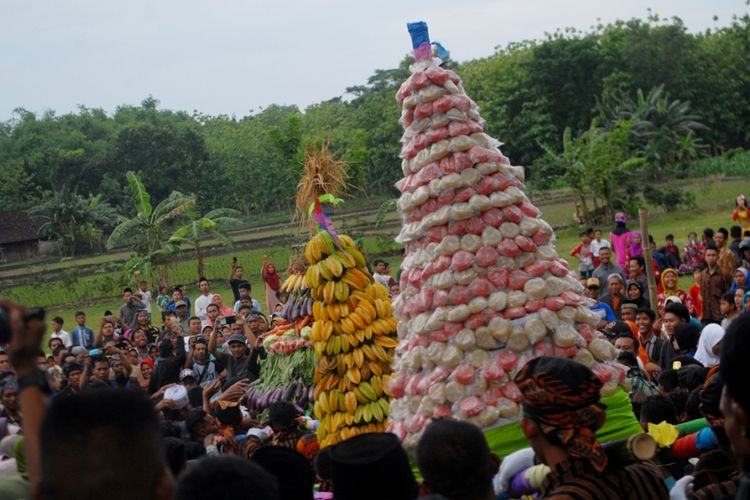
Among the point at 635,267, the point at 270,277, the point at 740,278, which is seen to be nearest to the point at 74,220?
the point at 270,277

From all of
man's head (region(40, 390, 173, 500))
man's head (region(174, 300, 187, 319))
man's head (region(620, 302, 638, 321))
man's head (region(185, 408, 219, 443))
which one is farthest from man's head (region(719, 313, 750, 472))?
man's head (region(174, 300, 187, 319))

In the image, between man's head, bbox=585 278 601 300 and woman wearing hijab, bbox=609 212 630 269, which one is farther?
woman wearing hijab, bbox=609 212 630 269

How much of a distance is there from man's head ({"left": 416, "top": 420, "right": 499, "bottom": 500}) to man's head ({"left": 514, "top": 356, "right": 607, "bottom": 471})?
0.75 feet

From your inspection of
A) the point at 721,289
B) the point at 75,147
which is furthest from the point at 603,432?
the point at 75,147

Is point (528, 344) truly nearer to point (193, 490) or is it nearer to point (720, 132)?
point (193, 490)

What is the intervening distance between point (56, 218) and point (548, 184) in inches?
704

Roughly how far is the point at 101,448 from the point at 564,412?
1598mm

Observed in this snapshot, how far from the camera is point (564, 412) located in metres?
3.27

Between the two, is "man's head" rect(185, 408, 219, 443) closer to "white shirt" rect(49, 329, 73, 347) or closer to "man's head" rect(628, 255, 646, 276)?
"man's head" rect(628, 255, 646, 276)

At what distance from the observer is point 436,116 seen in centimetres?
546

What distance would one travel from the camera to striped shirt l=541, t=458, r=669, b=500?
10.5 feet

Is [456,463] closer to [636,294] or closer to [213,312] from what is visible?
[636,294]

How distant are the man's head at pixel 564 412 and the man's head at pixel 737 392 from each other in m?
0.85

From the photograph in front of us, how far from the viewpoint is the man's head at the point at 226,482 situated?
2562 mm
